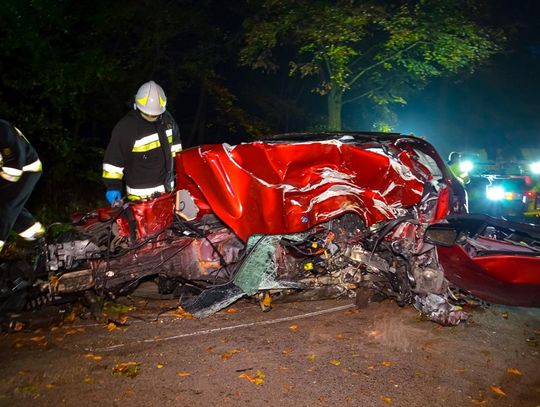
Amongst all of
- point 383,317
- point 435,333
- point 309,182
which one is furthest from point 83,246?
point 435,333

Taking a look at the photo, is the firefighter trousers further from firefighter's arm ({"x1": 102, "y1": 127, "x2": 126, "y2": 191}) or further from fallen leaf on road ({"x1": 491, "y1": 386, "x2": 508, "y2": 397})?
fallen leaf on road ({"x1": 491, "y1": 386, "x2": 508, "y2": 397})

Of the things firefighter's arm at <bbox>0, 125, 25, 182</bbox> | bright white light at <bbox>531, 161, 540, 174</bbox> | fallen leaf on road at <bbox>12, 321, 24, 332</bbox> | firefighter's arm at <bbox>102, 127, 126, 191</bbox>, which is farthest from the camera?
bright white light at <bbox>531, 161, 540, 174</bbox>

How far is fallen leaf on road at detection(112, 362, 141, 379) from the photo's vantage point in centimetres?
333

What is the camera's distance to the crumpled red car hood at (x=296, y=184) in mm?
4121

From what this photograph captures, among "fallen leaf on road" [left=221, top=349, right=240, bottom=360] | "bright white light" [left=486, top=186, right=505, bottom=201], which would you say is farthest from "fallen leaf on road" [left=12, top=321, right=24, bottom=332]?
"bright white light" [left=486, top=186, right=505, bottom=201]

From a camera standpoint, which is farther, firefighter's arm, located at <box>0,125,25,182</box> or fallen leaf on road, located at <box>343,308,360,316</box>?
fallen leaf on road, located at <box>343,308,360,316</box>

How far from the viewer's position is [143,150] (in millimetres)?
4953

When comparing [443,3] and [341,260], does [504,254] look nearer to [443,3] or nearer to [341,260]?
[341,260]

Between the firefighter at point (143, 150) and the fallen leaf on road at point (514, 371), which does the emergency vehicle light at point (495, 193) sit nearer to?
the fallen leaf on road at point (514, 371)

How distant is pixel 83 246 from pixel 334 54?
7.00m

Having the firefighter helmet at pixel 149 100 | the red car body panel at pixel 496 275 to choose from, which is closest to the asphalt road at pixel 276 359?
the red car body panel at pixel 496 275

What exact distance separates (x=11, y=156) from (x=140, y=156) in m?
1.23

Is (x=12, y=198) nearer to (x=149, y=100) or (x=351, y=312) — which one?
(x=149, y=100)

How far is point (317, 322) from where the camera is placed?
428cm
